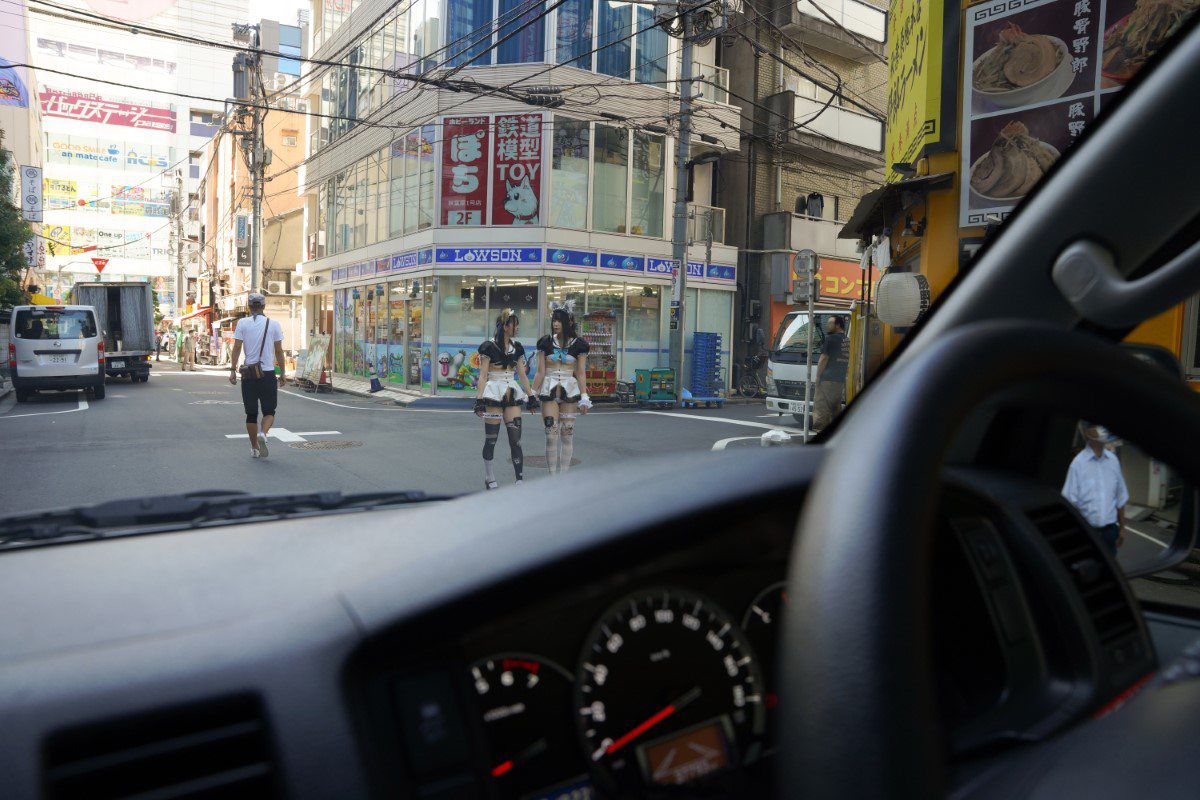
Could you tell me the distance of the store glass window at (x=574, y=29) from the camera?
64.8ft

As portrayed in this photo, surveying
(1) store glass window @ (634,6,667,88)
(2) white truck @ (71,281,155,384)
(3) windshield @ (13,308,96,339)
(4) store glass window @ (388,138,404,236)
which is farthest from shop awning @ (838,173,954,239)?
(2) white truck @ (71,281,155,384)

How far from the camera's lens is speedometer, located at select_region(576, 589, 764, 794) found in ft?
4.29

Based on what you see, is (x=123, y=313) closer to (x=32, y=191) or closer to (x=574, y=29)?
(x=32, y=191)

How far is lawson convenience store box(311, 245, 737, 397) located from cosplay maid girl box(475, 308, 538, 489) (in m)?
11.6

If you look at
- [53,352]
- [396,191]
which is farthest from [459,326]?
[53,352]

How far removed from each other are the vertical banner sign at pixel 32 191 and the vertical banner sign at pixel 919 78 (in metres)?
36.4

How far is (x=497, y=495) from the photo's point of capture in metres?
1.44

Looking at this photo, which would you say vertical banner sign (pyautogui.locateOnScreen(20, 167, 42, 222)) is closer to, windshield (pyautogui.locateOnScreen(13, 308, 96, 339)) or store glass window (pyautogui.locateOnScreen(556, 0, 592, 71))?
windshield (pyautogui.locateOnScreen(13, 308, 96, 339))

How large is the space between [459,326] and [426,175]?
4090 millimetres

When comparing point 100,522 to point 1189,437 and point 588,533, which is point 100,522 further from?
point 1189,437

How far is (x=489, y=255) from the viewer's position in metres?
20.3

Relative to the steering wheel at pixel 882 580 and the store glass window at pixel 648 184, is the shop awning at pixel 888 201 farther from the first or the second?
the steering wheel at pixel 882 580

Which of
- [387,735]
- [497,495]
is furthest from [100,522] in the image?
[387,735]

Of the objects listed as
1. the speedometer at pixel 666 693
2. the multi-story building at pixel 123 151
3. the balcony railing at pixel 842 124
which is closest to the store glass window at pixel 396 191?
the balcony railing at pixel 842 124
